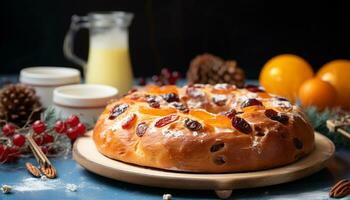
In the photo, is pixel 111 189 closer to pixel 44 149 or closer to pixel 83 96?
pixel 44 149

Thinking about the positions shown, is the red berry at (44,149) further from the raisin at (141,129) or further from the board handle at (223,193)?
the board handle at (223,193)

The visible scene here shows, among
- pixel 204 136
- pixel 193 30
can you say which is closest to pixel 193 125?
pixel 204 136

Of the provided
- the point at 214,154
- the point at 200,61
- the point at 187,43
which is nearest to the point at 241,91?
the point at 214,154

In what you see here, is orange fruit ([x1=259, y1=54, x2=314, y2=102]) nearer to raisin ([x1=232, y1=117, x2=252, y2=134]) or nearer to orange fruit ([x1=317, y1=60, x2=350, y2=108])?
orange fruit ([x1=317, y1=60, x2=350, y2=108])

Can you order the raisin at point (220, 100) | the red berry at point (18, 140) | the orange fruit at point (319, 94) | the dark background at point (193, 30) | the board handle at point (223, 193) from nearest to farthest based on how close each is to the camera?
the board handle at point (223, 193) < the red berry at point (18, 140) < the raisin at point (220, 100) < the orange fruit at point (319, 94) < the dark background at point (193, 30)

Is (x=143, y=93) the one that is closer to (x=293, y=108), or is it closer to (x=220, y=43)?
(x=293, y=108)

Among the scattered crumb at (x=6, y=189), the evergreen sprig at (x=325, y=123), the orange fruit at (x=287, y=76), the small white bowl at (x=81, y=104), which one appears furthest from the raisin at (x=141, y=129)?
Answer: the orange fruit at (x=287, y=76)
